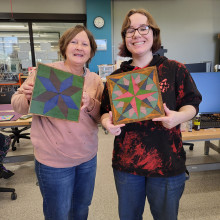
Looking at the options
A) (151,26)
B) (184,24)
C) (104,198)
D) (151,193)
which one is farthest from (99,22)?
(151,193)

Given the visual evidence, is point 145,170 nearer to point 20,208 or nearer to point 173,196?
point 173,196

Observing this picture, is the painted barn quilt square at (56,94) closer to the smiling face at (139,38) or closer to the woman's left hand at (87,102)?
the woman's left hand at (87,102)

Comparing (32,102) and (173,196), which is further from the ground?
(32,102)

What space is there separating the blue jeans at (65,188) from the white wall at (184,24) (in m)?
4.80

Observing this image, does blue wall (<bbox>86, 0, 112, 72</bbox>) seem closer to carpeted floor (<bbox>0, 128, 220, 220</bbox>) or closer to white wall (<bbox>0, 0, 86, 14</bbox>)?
white wall (<bbox>0, 0, 86, 14</bbox>)

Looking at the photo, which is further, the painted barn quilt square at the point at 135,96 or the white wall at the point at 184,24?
the white wall at the point at 184,24

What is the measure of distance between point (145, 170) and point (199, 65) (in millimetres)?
2207

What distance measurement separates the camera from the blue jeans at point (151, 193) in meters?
0.97

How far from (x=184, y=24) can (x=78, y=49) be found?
5617 mm

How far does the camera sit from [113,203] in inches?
76.8

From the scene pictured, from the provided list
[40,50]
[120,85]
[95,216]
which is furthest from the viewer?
[40,50]

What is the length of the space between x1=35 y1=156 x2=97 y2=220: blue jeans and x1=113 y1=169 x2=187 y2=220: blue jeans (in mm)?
252

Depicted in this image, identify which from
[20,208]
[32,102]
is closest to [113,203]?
[20,208]

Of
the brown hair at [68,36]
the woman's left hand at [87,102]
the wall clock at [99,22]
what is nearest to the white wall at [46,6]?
the wall clock at [99,22]
